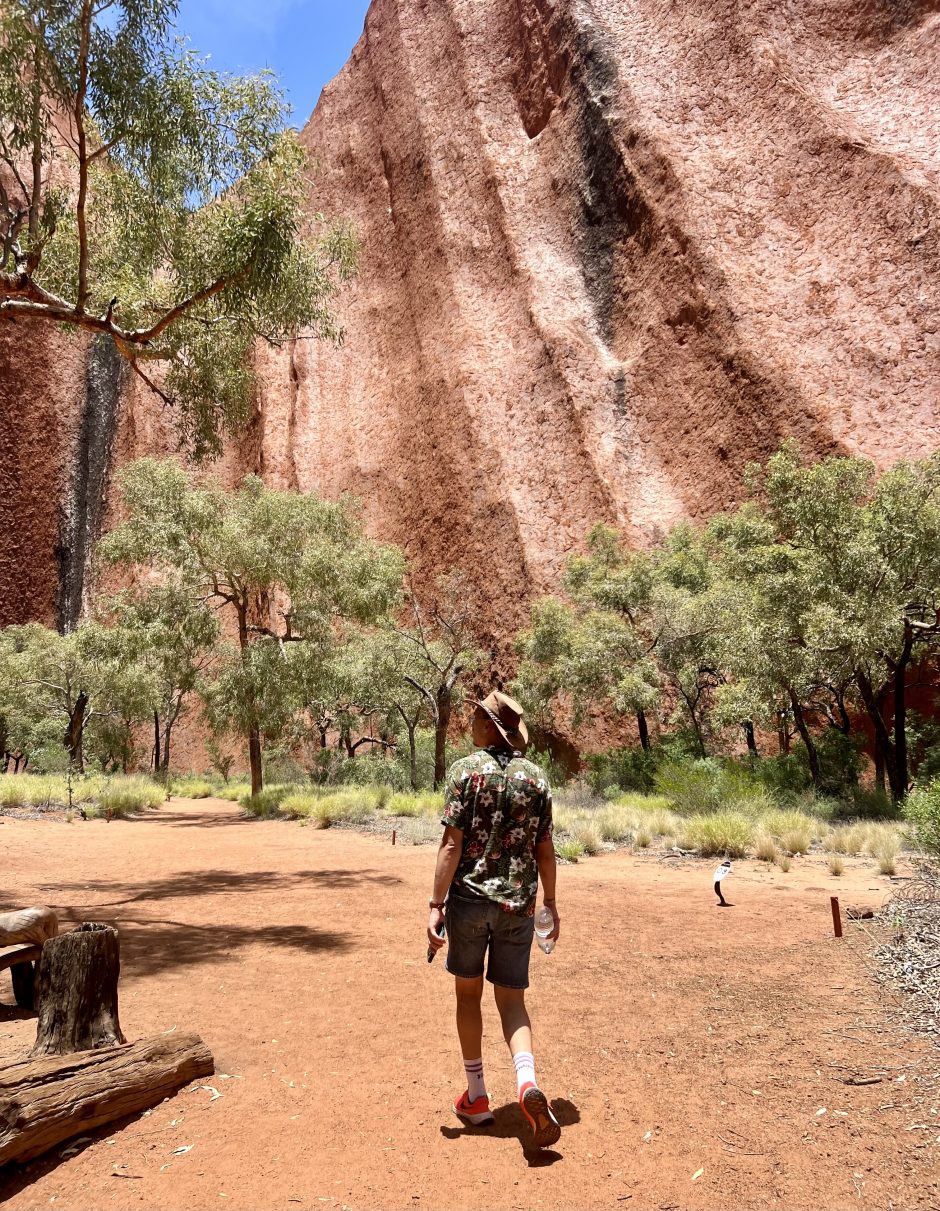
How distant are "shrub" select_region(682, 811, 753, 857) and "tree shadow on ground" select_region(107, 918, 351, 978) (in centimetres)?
624

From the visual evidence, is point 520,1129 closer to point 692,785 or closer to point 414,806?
point 692,785

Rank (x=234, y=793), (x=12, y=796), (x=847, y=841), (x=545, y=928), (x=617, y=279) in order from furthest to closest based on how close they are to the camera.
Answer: (x=617, y=279) < (x=234, y=793) < (x=12, y=796) < (x=847, y=841) < (x=545, y=928)

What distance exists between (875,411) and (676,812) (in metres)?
15.0

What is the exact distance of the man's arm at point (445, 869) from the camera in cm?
314

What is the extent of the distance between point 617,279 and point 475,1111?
31782 millimetres

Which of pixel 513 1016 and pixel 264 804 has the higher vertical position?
pixel 513 1016

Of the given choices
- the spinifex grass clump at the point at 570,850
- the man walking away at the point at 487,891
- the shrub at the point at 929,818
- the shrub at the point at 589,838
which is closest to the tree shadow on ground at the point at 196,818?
the shrub at the point at 589,838

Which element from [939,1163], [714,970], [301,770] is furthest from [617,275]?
[939,1163]

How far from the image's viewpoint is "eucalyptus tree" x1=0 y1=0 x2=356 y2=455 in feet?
26.5

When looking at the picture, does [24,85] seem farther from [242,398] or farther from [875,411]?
[875,411]

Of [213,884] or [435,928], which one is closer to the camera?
[435,928]

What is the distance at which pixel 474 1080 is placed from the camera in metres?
3.28

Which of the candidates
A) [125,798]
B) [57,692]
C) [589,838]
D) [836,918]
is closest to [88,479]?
[57,692]

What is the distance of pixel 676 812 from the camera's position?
48.0 feet
